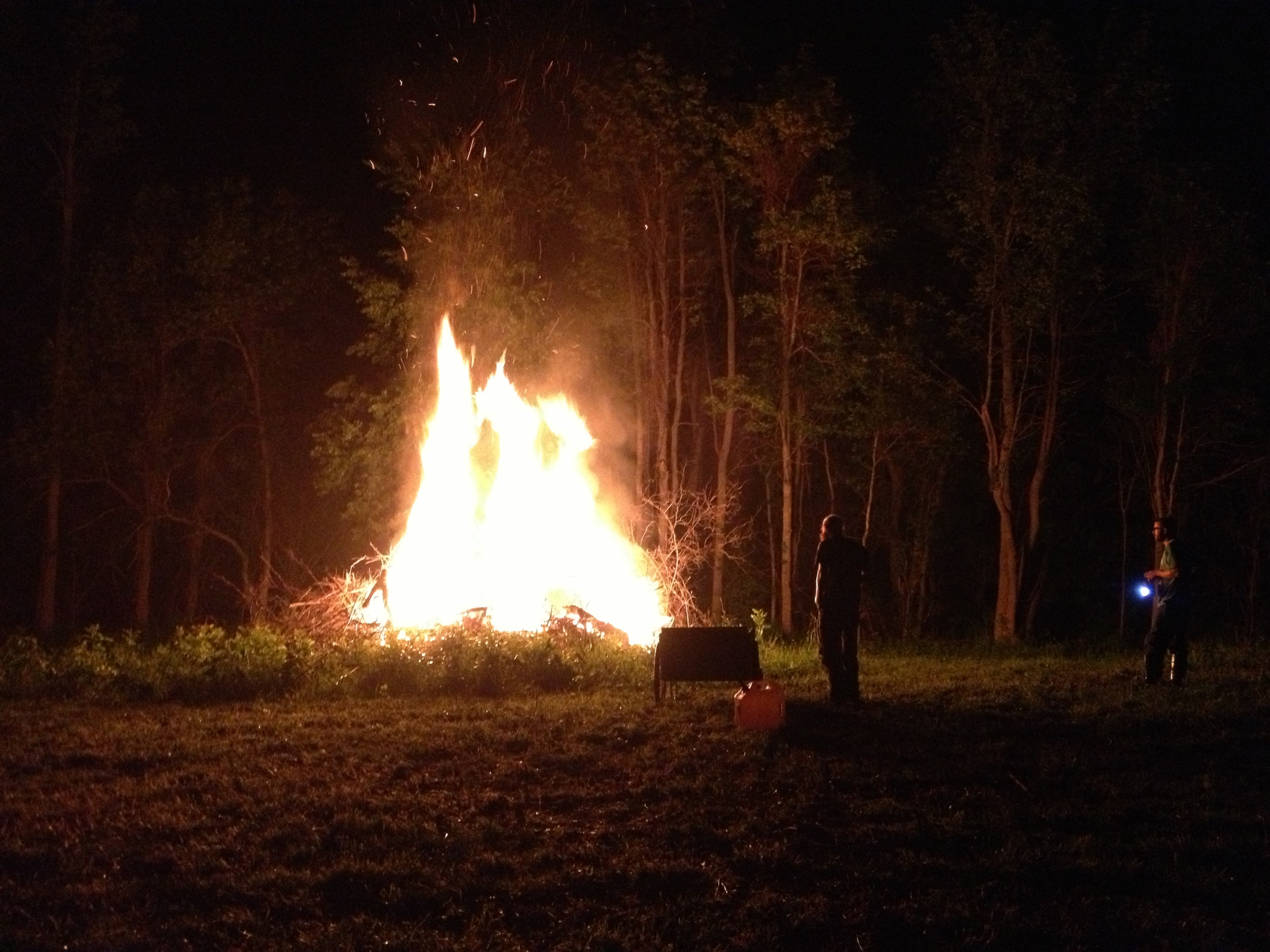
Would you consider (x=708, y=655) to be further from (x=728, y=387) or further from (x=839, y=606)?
(x=728, y=387)

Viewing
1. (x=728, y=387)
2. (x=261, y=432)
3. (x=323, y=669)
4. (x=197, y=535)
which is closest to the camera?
(x=323, y=669)

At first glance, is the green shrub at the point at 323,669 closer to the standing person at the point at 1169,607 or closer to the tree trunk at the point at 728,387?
the standing person at the point at 1169,607

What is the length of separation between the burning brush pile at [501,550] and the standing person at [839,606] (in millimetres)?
4447

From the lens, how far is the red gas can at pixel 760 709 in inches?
406

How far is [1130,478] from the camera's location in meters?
26.8

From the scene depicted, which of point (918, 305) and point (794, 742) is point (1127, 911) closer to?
point (794, 742)

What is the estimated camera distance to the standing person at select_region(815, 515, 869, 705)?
1148 cm

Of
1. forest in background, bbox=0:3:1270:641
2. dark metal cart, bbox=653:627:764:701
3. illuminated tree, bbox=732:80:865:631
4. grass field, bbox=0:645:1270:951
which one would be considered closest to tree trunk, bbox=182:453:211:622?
forest in background, bbox=0:3:1270:641

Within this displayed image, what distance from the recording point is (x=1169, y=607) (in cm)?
1230

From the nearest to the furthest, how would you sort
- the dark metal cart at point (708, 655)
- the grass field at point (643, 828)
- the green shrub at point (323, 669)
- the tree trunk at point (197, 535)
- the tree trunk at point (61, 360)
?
the grass field at point (643, 828), the dark metal cart at point (708, 655), the green shrub at point (323, 669), the tree trunk at point (61, 360), the tree trunk at point (197, 535)

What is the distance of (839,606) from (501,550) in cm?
681

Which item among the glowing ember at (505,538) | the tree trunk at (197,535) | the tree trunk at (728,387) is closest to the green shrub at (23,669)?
the glowing ember at (505,538)

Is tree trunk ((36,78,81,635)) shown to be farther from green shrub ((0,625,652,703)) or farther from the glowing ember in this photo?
green shrub ((0,625,652,703))

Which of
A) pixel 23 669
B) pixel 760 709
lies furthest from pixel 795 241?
pixel 23 669
